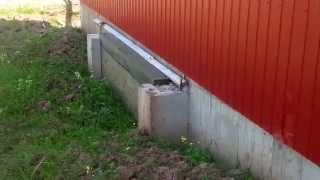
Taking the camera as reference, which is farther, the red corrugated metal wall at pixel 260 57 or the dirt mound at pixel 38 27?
the dirt mound at pixel 38 27

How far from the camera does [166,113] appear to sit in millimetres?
7227

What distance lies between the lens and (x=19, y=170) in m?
6.89

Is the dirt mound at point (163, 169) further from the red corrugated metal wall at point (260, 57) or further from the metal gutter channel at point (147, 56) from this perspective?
the metal gutter channel at point (147, 56)

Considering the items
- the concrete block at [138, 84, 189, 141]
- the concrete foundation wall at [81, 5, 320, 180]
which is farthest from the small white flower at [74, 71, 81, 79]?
the concrete foundation wall at [81, 5, 320, 180]

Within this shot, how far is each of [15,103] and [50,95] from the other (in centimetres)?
59

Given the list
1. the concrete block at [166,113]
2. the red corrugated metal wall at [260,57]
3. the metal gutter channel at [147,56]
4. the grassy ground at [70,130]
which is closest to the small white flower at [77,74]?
the grassy ground at [70,130]

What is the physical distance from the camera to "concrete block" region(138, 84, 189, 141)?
719 cm

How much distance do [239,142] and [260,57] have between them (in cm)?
110

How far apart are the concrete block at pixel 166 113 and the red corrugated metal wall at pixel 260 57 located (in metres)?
0.37

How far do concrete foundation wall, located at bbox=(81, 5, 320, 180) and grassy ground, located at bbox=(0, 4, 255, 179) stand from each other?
0.17 m

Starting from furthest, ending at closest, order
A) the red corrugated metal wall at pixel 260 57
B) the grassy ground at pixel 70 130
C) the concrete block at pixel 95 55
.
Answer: the concrete block at pixel 95 55
the grassy ground at pixel 70 130
the red corrugated metal wall at pixel 260 57

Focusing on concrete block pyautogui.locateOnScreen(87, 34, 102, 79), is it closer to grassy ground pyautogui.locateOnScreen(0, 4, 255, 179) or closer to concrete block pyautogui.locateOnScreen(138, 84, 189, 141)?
grassy ground pyautogui.locateOnScreen(0, 4, 255, 179)

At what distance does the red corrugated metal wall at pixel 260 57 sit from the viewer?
4527mm

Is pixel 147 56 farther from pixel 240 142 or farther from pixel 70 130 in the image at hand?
pixel 240 142
